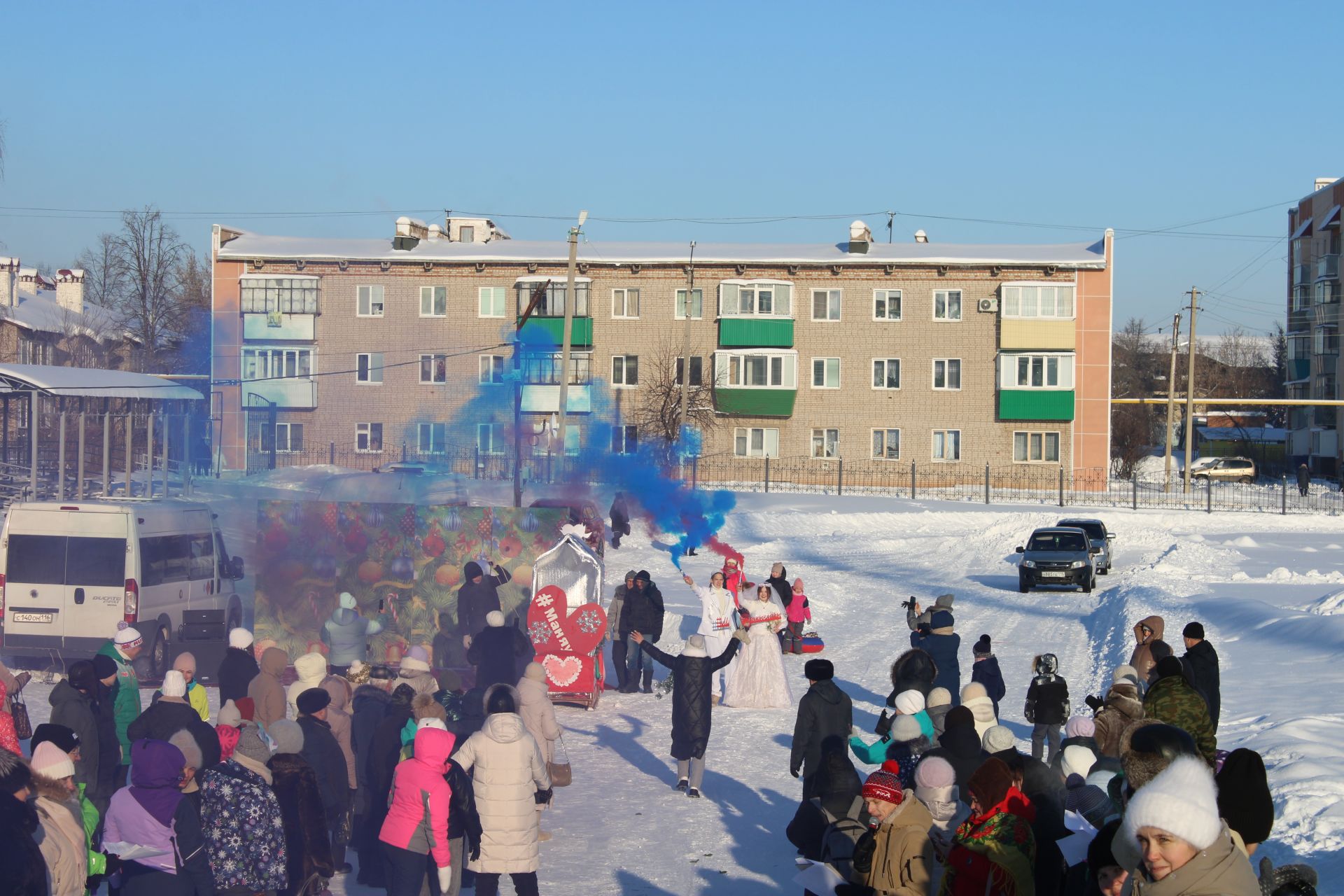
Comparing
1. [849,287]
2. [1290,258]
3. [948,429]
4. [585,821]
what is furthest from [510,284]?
[1290,258]

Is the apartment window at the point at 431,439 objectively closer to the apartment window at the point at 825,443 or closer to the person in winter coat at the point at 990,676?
the apartment window at the point at 825,443

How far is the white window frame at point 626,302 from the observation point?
54.3m

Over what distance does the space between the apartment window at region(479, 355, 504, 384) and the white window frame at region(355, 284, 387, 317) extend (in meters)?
4.92

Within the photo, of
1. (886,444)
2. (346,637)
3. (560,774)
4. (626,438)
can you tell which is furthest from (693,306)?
(560,774)

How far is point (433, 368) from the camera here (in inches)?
1980

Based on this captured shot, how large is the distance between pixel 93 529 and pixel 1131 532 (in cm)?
3140

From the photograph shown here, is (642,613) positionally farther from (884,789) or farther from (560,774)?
(884,789)

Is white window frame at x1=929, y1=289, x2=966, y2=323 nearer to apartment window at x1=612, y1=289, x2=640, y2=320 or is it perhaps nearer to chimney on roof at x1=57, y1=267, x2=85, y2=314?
apartment window at x1=612, y1=289, x2=640, y2=320

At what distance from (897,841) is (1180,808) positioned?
2.07 m

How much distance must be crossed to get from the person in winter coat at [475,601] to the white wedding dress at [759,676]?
3.12 m

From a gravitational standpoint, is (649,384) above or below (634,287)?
below

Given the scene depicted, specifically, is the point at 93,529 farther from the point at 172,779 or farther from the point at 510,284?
the point at 510,284

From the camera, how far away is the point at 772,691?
1577 cm

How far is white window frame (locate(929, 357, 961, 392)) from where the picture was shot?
53.9 metres
